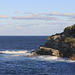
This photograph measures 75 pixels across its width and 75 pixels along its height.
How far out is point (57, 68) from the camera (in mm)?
55219

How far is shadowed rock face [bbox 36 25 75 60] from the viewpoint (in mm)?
71756

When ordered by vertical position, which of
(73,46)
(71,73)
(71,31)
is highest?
(71,31)

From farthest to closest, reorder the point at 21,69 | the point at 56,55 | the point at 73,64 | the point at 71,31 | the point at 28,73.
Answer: the point at 71,31
the point at 56,55
the point at 73,64
the point at 21,69
the point at 28,73

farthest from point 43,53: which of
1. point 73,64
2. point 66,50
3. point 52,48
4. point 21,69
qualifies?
point 21,69

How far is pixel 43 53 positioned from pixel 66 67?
24.5 meters

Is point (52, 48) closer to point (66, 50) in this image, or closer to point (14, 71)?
point (66, 50)

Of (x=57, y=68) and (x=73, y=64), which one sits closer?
(x=57, y=68)

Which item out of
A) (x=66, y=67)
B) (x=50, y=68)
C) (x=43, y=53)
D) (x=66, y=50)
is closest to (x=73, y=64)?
(x=66, y=67)

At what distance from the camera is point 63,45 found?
75.3m

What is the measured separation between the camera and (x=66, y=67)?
56312mm

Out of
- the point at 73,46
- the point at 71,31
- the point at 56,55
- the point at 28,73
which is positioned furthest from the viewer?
the point at 71,31

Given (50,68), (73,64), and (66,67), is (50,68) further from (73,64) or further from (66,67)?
(73,64)

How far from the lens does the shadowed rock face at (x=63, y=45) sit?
71756 millimetres

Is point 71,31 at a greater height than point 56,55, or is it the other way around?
point 71,31
